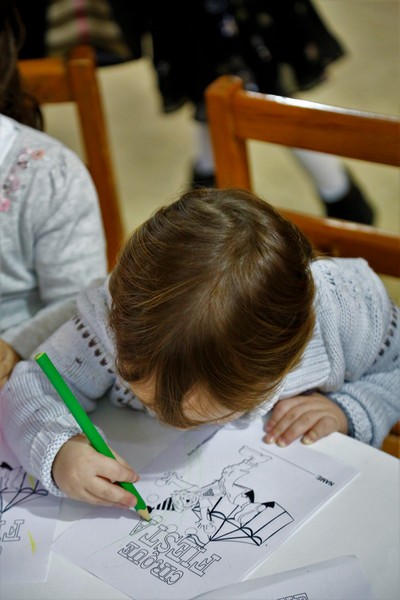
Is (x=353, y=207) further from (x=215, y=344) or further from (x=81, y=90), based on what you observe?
(x=215, y=344)

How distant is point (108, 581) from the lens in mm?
649

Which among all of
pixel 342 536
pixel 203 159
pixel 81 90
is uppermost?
pixel 81 90

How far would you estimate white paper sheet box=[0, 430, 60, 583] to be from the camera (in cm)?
67

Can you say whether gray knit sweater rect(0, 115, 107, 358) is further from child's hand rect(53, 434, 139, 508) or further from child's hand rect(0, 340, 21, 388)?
child's hand rect(53, 434, 139, 508)

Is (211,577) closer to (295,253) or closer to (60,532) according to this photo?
(60,532)

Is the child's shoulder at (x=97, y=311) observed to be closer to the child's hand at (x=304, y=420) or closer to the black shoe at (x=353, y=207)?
the child's hand at (x=304, y=420)

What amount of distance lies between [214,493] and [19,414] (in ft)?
→ 0.70

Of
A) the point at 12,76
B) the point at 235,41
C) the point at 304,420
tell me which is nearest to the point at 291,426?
the point at 304,420

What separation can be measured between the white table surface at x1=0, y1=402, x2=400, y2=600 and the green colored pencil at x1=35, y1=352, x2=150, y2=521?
0.16ft

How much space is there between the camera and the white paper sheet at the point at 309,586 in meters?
0.63

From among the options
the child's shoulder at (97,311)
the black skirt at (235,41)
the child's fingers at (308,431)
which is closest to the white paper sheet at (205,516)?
the child's fingers at (308,431)

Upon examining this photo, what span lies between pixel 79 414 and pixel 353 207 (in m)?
1.23

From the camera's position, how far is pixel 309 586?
633 millimetres

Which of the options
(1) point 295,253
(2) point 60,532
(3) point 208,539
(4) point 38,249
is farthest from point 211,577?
(4) point 38,249
